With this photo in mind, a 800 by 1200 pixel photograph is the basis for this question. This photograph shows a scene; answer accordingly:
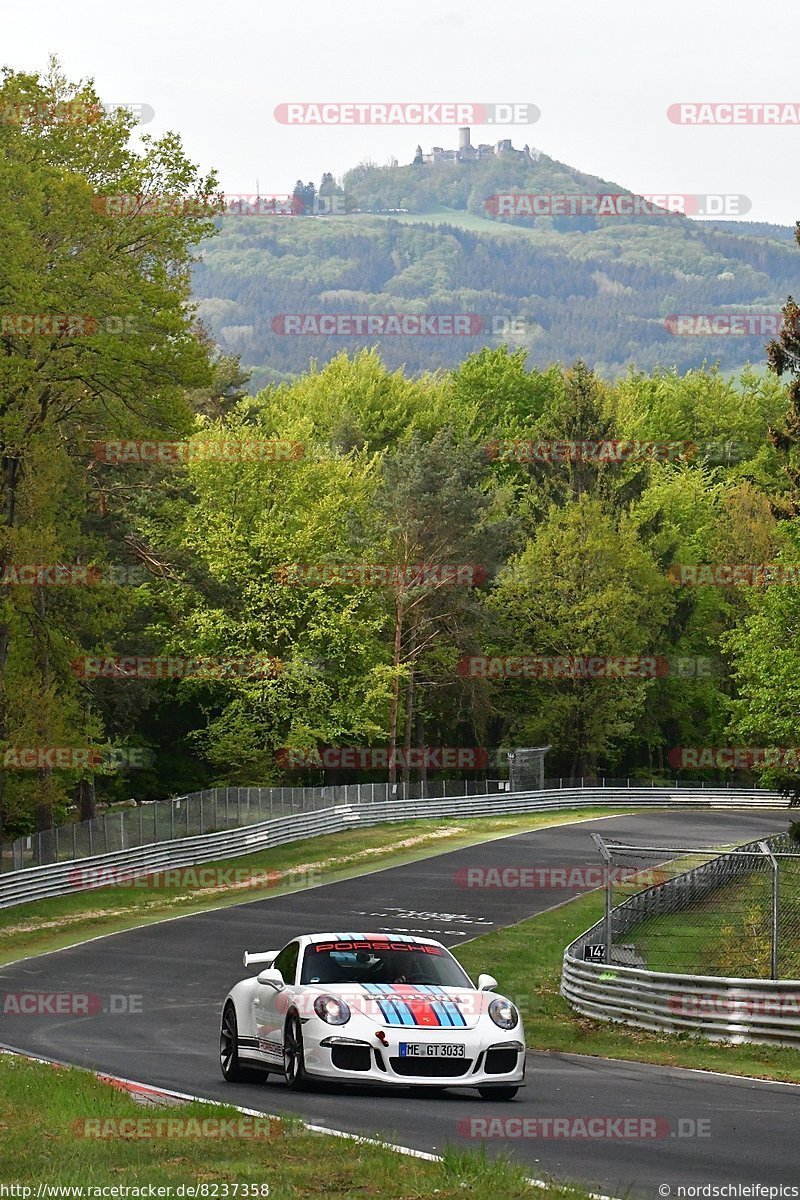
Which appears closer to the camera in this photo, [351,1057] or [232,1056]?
[351,1057]

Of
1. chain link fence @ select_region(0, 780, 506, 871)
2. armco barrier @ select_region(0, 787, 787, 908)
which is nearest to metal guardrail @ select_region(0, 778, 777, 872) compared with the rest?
chain link fence @ select_region(0, 780, 506, 871)

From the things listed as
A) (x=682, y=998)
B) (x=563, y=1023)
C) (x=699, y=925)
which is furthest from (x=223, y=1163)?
(x=699, y=925)

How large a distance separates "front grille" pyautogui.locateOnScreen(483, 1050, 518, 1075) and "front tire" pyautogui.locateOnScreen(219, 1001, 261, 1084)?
250cm

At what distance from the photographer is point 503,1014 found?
49.0ft

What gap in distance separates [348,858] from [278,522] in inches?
773

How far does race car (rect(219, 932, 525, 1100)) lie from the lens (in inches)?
566

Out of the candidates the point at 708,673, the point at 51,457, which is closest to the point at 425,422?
the point at 708,673

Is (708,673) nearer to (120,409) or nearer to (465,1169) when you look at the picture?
(120,409)

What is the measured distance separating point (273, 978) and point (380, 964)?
976 millimetres

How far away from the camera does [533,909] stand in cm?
4059

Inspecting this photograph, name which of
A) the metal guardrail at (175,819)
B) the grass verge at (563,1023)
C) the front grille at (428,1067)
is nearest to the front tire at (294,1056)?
the front grille at (428,1067)

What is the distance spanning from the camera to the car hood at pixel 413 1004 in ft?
47.7

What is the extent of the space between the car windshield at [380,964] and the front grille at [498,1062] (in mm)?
1072

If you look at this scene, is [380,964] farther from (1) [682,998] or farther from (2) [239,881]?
(2) [239,881]
